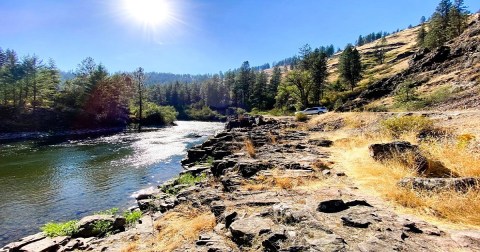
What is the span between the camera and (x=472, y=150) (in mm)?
8391

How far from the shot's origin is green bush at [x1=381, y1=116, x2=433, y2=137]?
13.8 meters

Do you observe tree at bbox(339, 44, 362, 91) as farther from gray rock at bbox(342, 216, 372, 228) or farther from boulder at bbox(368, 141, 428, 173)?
gray rock at bbox(342, 216, 372, 228)

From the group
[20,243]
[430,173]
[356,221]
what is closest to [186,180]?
[20,243]

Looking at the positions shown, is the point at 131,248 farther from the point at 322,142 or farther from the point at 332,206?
the point at 322,142

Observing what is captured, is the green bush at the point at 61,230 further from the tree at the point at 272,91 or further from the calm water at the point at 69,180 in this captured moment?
the tree at the point at 272,91

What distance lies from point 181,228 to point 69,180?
19.3 m

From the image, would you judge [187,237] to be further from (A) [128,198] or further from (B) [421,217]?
(A) [128,198]

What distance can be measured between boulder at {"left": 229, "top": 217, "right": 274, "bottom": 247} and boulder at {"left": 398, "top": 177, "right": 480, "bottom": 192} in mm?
3468

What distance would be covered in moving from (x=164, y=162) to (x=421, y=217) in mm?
27622

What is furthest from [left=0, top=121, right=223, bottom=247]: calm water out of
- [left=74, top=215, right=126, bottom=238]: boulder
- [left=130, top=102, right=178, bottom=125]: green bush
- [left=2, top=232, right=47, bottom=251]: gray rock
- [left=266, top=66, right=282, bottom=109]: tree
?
[left=266, top=66, right=282, bottom=109]: tree

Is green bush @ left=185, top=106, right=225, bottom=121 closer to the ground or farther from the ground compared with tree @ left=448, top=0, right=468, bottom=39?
closer to the ground

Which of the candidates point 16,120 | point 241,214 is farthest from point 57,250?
point 16,120

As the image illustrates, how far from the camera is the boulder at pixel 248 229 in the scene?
5.55 metres

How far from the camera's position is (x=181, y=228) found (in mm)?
7730
